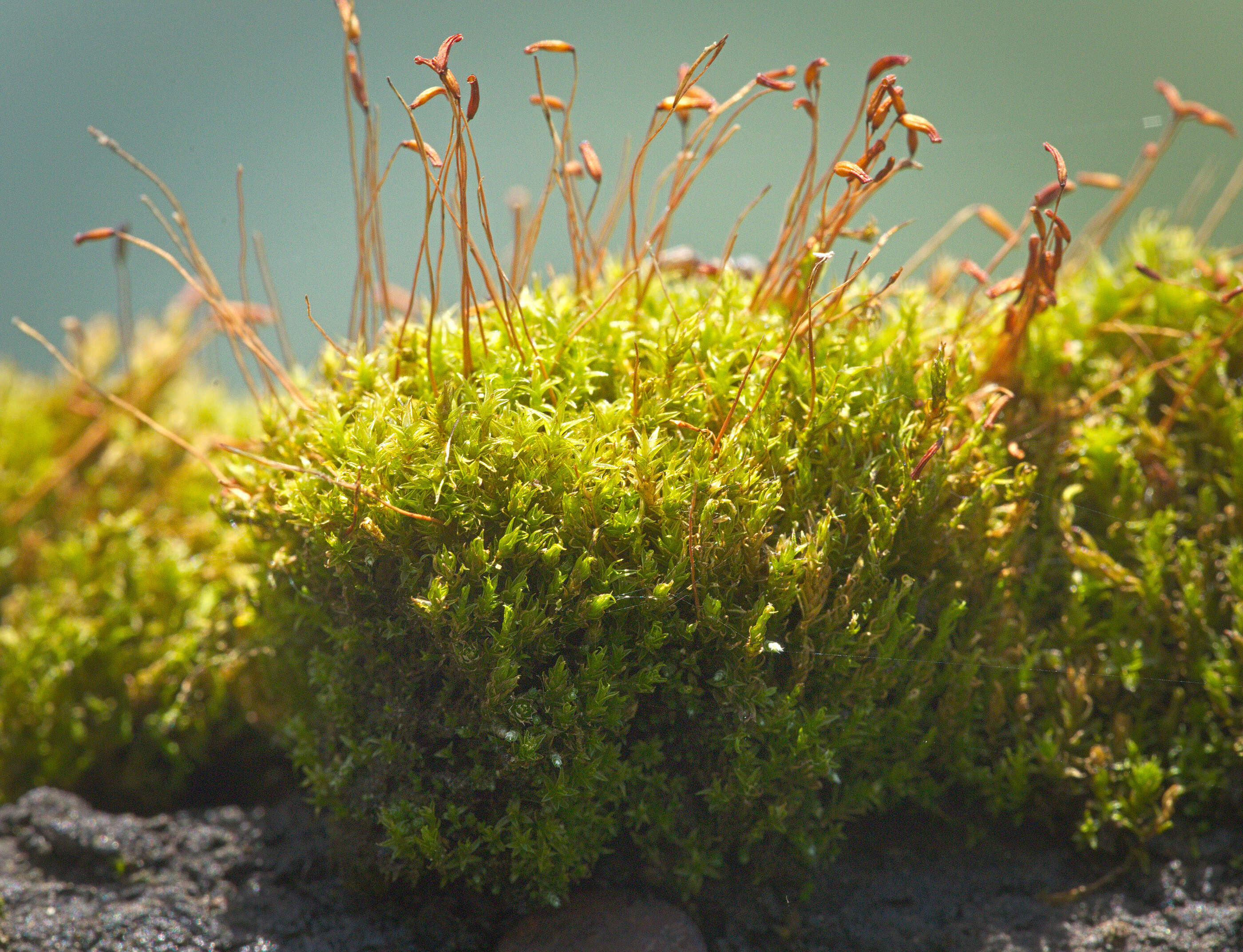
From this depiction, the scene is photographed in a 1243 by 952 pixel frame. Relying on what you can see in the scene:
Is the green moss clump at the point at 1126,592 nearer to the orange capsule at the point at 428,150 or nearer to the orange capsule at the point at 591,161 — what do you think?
the orange capsule at the point at 591,161

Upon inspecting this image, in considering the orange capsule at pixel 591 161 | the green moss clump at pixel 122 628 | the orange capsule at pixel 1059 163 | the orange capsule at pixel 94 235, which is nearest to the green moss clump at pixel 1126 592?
the orange capsule at pixel 1059 163

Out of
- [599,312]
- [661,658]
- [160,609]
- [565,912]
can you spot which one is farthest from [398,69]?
[565,912]

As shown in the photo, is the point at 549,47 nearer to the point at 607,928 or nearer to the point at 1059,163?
the point at 1059,163

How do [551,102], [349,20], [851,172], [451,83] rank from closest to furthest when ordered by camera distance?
1. [451,83]
2. [851,172]
3. [349,20]
4. [551,102]

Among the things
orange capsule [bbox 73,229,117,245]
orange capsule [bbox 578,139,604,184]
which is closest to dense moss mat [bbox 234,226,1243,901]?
orange capsule [bbox 578,139,604,184]

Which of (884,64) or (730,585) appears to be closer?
(730,585)

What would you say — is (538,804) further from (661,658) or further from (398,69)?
(398,69)

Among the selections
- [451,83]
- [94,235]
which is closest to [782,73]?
[451,83]
